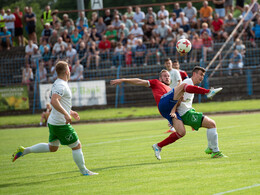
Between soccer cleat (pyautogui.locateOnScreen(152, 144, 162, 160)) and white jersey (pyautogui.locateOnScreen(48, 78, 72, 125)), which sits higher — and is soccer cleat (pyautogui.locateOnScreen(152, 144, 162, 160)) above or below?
below

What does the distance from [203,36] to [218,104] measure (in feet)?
11.9

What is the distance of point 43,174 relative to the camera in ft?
27.5

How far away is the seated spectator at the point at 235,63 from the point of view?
2317 cm

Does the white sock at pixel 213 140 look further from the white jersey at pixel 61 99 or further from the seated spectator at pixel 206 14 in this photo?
the seated spectator at pixel 206 14

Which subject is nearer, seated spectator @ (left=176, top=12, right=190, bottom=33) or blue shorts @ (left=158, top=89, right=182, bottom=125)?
blue shorts @ (left=158, top=89, right=182, bottom=125)

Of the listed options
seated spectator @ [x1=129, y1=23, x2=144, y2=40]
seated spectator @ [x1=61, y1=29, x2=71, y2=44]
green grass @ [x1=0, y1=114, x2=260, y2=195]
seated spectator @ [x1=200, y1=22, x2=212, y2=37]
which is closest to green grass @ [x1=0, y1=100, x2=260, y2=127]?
seated spectator @ [x1=200, y1=22, x2=212, y2=37]

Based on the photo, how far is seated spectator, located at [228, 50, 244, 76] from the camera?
23.2m

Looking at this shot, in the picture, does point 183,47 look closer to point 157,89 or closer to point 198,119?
point 157,89

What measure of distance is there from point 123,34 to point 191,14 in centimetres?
416

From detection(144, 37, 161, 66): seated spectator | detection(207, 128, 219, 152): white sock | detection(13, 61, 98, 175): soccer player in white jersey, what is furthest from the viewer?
detection(144, 37, 161, 66): seated spectator

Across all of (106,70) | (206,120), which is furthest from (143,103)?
(206,120)

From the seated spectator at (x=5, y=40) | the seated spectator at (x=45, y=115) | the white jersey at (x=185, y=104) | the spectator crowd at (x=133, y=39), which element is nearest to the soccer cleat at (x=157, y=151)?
the white jersey at (x=185, y=104)

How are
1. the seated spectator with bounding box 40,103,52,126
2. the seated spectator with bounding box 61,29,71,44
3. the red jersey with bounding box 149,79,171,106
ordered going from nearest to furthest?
the red jersey with bounding box 149,79,171,106, the seated spectator with bounding box 40,103,52,126, the seated spectator with bounding box 61,29,71,44

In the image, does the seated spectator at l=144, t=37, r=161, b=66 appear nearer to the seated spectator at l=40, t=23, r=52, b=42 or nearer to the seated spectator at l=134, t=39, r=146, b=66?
the seated spectator at l=134, t=39, r=146, b=66
